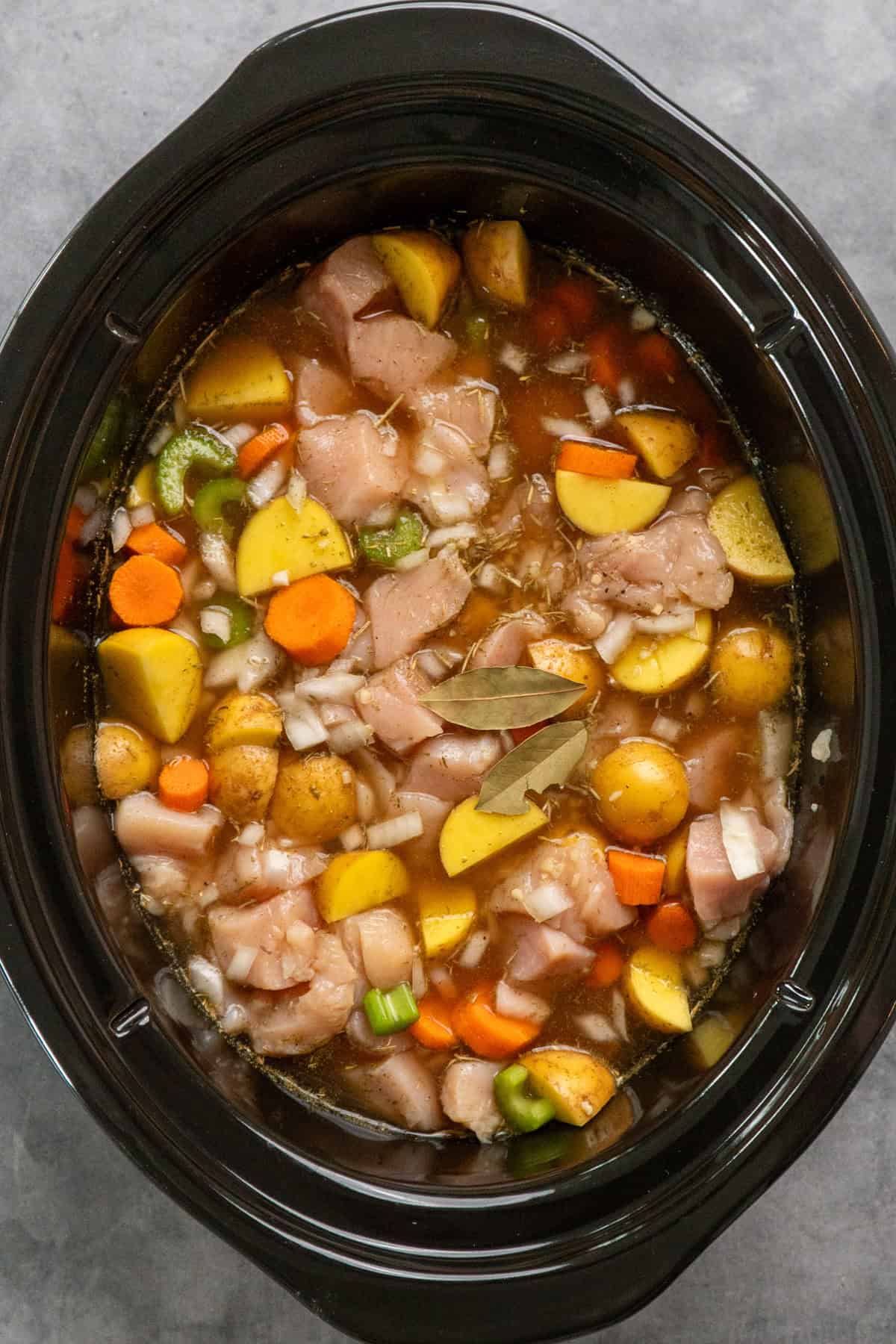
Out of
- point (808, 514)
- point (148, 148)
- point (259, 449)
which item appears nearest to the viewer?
point (808, 514)

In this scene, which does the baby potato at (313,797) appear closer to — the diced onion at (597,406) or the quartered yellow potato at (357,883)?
the quartered yellow potato at (357,883)

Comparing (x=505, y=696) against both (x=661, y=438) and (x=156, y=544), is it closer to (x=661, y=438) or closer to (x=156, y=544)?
(x=661, y=438)

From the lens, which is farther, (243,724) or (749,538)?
(749,538)

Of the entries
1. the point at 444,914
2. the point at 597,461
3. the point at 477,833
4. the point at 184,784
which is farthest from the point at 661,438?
the point at 184,784

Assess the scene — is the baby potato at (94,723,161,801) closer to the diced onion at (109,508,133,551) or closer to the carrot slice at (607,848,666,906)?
the diced onion at (109,508,133,551)

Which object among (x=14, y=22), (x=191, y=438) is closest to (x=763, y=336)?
(x=191, y=438)

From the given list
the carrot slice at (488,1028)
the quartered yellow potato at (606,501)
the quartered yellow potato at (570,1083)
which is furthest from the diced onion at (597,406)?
the quartered yellow potato at (570,1083)

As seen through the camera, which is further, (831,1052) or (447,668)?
(447,668)

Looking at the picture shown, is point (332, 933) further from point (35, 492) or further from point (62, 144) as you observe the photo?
point (62, 144)
